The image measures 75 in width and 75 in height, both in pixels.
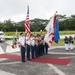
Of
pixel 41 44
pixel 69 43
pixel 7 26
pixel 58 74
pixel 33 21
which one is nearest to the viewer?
pixel 58 74

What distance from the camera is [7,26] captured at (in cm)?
10894

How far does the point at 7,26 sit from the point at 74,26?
2835cm

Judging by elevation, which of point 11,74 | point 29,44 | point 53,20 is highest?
point 53,20

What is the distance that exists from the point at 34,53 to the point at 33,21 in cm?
10163

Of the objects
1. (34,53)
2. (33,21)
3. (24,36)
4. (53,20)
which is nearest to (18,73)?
(24,36)

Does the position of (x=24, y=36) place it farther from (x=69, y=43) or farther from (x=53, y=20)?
(x=69, y=43)

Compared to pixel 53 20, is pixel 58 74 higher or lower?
lower

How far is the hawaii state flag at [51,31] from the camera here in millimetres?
19320

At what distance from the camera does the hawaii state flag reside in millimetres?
19320

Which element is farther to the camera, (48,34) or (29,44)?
(48,34)

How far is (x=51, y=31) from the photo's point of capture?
64.0 feet

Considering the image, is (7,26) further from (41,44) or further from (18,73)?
(18,73)

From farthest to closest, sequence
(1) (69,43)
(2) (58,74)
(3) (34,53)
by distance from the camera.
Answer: (1) (69,43) → (3) (34,53) → (2) (58,74)

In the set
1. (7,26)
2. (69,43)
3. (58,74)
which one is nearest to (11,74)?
(58,74)
